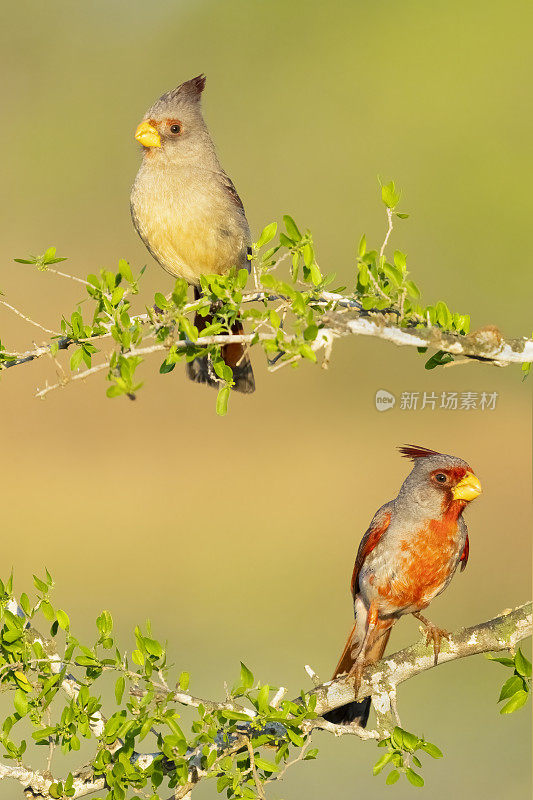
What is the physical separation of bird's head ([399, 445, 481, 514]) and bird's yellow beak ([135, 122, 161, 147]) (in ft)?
5.42

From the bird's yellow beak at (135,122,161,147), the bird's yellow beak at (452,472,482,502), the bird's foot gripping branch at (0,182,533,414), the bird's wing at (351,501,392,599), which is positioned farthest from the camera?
the bird's yellow beak at (135,122,161,147)

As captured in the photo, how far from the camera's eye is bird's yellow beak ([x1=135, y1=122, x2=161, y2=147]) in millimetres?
3578

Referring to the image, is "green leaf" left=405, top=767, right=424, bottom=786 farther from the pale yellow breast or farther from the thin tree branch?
the pale yellow breast

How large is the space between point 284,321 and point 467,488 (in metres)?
0.82

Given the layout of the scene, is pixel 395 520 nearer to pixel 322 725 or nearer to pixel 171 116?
pixel 322 725

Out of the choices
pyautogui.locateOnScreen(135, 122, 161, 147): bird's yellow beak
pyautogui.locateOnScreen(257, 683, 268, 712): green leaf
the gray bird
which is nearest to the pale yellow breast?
→ the gray bird

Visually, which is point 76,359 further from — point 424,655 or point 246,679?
point 424,655

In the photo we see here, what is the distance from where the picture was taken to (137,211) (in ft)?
12.0

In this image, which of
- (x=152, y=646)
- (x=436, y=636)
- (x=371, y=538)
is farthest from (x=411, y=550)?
(x=152, y=646)

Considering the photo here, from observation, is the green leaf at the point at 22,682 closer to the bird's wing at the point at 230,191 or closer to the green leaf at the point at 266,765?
the green leaf at the point at 266,765

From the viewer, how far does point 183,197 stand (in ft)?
11.9

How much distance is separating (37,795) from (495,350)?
1.66 metres

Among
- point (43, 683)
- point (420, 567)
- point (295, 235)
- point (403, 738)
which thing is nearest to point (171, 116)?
point (295, 235)

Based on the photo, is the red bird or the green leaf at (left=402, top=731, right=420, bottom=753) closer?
the green leaf at (left=402, top=731, right=420, bottom=753)
